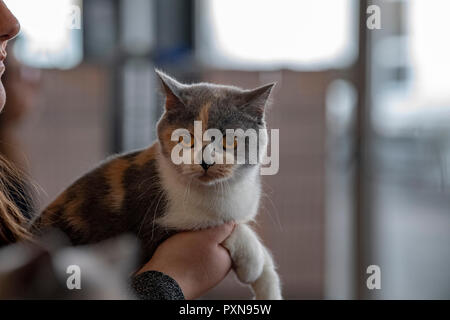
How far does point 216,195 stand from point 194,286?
0.16m

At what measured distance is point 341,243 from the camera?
1.95m

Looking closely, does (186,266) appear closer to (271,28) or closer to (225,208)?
(225,208)

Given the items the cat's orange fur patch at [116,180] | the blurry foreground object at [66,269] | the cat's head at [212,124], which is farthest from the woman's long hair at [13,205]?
the cat's head at [212,124]

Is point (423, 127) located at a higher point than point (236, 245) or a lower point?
higher

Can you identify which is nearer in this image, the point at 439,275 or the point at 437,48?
the point at 437,48

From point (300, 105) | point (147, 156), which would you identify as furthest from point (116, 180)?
point (300, 105)

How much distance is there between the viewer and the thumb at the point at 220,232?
832mm

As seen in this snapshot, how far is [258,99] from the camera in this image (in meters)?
0.79

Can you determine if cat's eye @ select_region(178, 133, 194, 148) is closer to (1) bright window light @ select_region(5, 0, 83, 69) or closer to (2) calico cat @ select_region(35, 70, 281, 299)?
(2) calico cat @ select_region(35, 70, 281, 299)

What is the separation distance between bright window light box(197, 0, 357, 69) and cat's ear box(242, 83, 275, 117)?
0.28 m

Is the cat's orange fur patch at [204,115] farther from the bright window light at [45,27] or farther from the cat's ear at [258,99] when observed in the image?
the bright window light at [45,27]

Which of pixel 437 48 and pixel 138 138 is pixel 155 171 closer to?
pixel 138 138

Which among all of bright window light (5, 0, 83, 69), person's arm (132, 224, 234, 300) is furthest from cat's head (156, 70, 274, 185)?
bright window light (5, 0, 83, 69)
